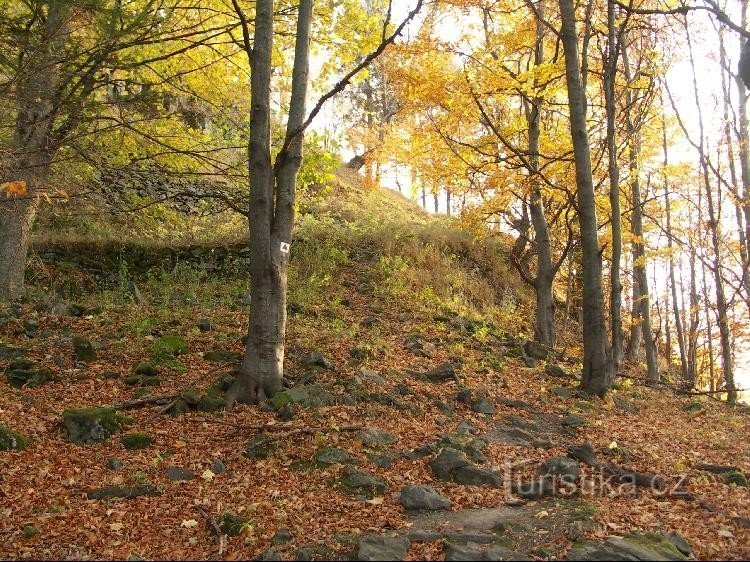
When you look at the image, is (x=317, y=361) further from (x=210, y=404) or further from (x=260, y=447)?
(x=260, y=447)

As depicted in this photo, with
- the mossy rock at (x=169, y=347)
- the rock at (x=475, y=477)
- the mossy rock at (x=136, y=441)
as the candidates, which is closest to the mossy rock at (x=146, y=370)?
the mossy rock at (x=169, y=347)

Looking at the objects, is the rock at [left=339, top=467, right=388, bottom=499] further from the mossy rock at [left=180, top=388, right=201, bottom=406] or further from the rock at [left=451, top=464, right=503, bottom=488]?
the mossy rock at [left=180, top=388, right=201, bottom=406]

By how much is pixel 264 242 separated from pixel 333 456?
2662 mm

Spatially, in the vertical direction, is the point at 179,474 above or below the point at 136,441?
below

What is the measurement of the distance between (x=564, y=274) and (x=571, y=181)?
317 inches

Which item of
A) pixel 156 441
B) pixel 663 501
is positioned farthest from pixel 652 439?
pixel 156 441

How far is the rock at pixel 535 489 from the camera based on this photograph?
14.8 ft

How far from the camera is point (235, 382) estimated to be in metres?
6.23

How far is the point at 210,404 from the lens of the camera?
597 centimetres

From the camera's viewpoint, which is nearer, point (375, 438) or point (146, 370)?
point (375, 438)

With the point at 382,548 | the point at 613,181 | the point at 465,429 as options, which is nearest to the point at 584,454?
the point at 465,429

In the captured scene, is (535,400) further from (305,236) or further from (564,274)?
(564,274)

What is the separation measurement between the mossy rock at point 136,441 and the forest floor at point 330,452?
102mm

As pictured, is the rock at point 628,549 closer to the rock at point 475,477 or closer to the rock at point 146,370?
the rock at point 475,477
